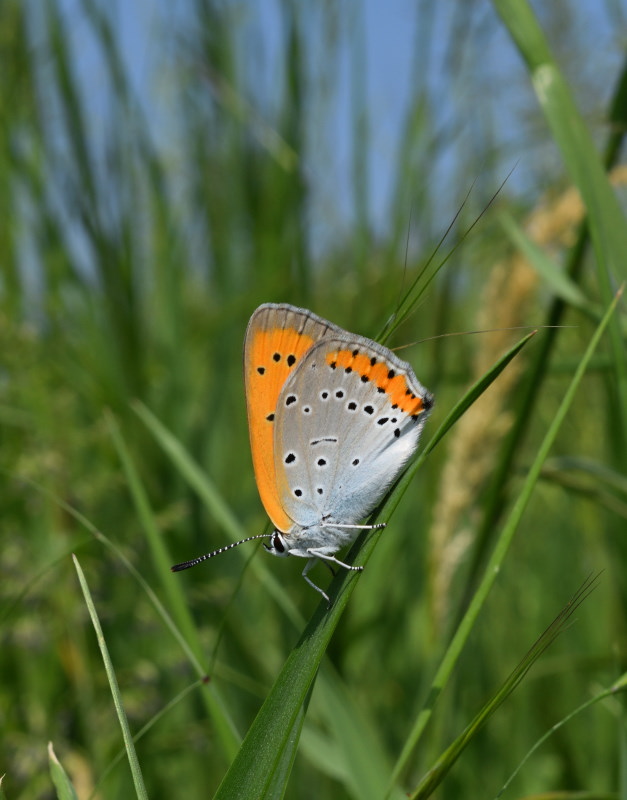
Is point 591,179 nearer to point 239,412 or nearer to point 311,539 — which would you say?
point 311,539

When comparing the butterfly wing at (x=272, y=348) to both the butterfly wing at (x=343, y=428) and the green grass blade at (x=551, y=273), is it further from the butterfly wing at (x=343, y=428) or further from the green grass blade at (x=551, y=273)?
the green grass blade at (x=551, y=273)

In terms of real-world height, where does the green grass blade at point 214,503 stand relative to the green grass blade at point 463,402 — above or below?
below

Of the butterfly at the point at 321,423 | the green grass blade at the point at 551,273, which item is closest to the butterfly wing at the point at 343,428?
the butterfly at the point at 321,423

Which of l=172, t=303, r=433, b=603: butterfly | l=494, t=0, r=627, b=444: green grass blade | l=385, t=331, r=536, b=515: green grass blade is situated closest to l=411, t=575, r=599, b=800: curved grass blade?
l=385, t=331, r=536, b=515: green grass blade

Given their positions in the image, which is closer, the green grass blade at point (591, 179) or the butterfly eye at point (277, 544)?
the green grass blade at point (591, 179)

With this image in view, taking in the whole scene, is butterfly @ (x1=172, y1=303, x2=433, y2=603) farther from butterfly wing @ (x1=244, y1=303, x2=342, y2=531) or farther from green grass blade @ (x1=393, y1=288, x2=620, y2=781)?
green grass blade @ (x1=393, y1=288, x2=620, y2=781)

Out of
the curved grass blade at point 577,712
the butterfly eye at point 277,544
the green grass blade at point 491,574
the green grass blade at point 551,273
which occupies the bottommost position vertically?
the butterfly eye at point 277,544

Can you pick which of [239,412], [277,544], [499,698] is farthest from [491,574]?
[239,412]
